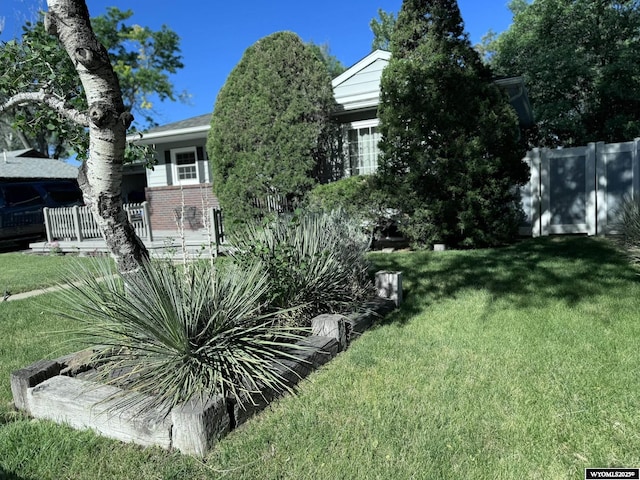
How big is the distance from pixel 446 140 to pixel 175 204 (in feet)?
31.2

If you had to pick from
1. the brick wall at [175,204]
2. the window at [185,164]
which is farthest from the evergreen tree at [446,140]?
the window at [185,164]

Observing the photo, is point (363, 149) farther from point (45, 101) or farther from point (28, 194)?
point (28, 194)

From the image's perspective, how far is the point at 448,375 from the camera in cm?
346

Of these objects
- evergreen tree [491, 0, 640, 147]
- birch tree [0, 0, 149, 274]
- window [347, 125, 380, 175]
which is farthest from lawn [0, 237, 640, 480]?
evergreen tree [491, 0, 640, 147]

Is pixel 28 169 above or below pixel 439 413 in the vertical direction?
above

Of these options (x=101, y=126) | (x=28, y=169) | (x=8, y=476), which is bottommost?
(x=8, y=476)

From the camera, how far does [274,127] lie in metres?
10.3

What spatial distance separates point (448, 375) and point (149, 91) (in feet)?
90.7

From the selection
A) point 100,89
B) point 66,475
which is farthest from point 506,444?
point 100,89

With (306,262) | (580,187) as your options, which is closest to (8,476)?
(306,262)

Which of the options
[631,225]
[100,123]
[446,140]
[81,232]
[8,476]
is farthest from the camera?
[81,232]

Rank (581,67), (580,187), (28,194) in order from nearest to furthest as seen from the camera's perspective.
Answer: (580,187) → (28,194) → (581,67)

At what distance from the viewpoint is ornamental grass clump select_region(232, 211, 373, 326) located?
165 inches

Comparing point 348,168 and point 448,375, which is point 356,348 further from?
point 348,168
